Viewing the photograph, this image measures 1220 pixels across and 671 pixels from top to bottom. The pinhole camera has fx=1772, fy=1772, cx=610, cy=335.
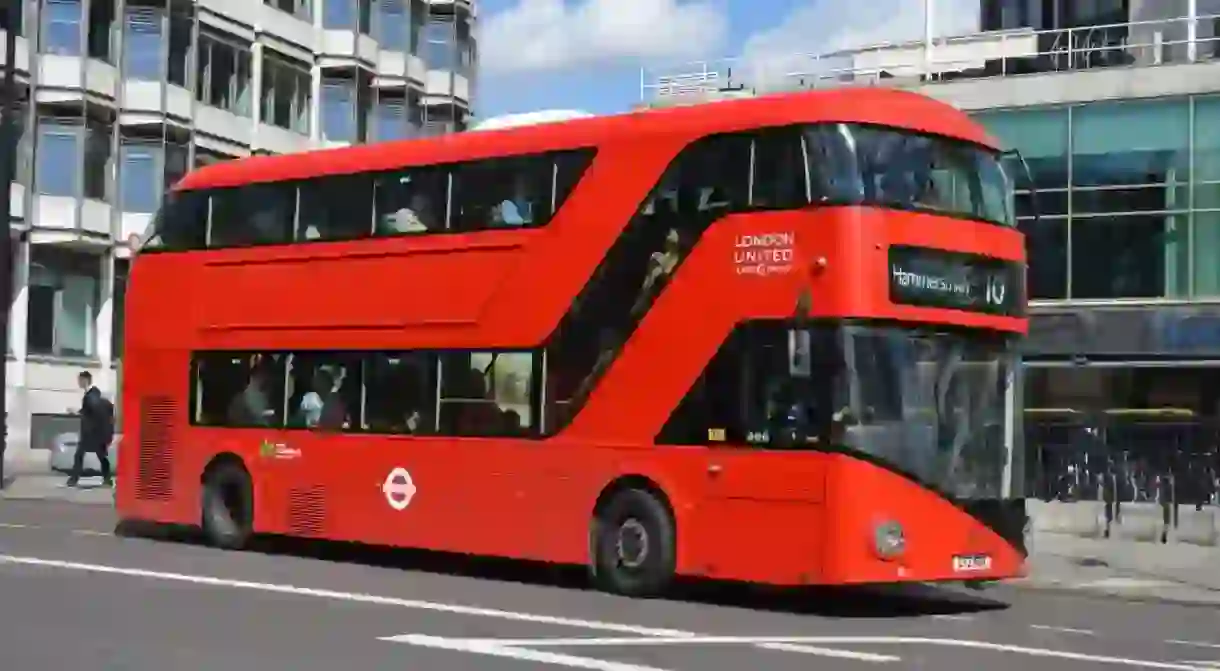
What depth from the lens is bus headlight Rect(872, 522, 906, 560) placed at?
14.0 m

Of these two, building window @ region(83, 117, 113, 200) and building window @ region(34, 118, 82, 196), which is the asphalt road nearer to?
building window @ region(34, 118, 82, 196)

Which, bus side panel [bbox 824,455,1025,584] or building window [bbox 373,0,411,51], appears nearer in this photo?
bus side panel [bbox 824,455,1025,584]

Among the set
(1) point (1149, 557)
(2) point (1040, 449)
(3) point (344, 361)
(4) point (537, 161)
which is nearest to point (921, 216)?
(4) point (537, 161)

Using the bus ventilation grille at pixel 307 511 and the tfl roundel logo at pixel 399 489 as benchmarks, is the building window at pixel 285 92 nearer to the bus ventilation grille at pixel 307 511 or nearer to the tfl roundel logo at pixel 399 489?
the bus ventilation grille at pixel 307 511

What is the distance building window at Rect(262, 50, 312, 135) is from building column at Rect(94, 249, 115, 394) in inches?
351

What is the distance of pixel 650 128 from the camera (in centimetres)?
1557

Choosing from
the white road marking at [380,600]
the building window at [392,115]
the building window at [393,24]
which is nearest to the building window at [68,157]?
the building window at [392,115]

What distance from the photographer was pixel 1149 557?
21.3 m

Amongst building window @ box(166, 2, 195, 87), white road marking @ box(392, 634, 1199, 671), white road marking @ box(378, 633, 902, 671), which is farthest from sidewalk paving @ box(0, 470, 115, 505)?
white road marking @ box(392, 634, 1199, 671)

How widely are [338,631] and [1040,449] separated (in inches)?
613

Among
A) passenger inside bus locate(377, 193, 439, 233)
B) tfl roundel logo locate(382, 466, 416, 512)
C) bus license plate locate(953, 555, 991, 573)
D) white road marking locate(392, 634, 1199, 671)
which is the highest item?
passenger inside bus locate(377, 193, 439, 233)

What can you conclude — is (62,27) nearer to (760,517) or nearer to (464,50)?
(464,50)

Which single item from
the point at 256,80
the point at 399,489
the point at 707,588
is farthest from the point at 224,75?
the point at 707,588

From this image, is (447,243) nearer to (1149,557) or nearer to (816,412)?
(816,412)
